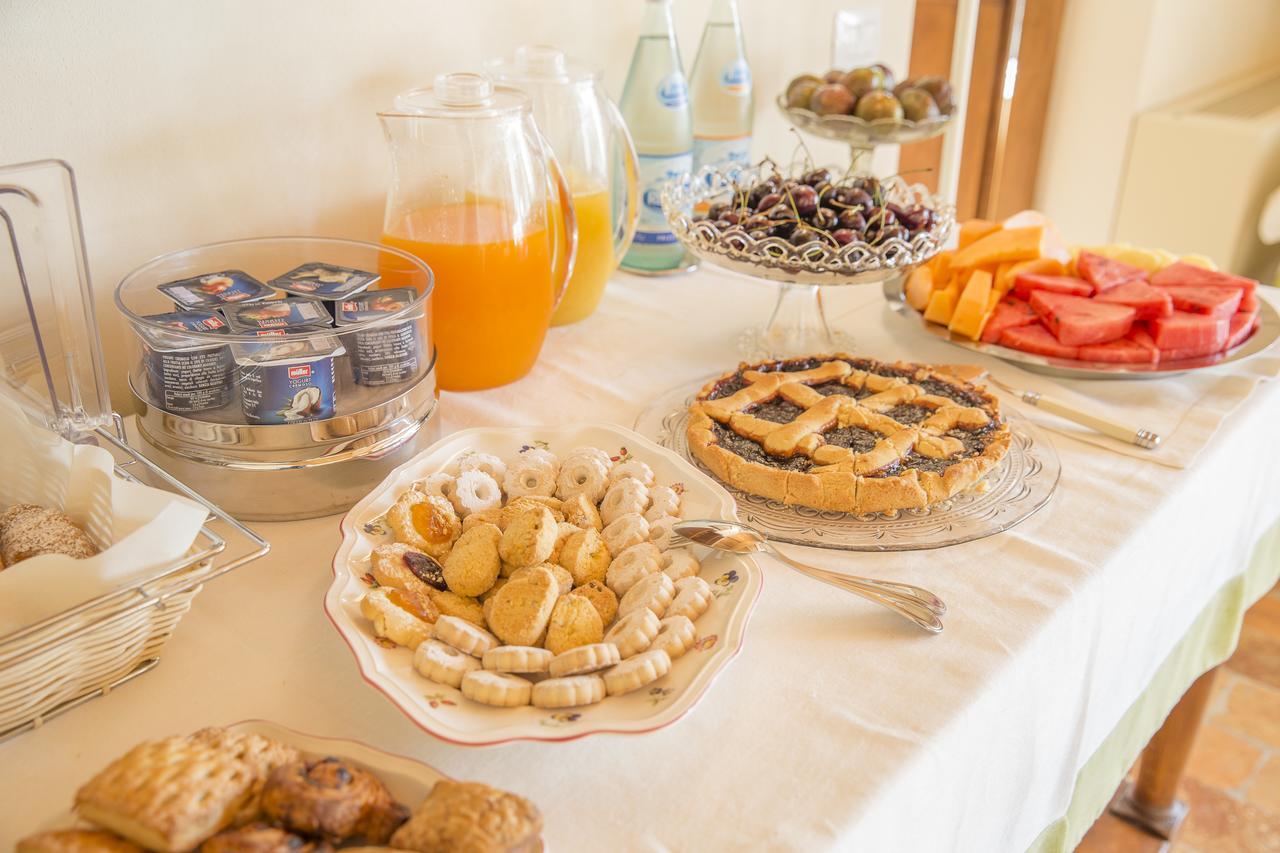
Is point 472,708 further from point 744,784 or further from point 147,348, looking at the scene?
point 147,348

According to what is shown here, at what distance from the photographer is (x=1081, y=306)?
3.36ft

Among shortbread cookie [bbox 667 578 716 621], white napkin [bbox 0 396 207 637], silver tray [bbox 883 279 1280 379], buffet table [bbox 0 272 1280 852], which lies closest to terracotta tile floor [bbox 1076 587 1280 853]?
buffet table [bbox 0 272 1280 852]

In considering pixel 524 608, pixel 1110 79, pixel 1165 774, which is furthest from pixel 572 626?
pixel 1110 79

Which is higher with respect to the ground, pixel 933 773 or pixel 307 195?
pixel 307 195

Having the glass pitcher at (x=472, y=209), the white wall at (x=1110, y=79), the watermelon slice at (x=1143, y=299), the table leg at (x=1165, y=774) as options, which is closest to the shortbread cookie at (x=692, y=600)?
the glass pitcher at (x=472, y=209)

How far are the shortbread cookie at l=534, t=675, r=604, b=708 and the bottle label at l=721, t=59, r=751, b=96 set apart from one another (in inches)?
37.2

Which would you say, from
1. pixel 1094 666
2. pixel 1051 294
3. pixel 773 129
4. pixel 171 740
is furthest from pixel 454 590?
pixel 773 129

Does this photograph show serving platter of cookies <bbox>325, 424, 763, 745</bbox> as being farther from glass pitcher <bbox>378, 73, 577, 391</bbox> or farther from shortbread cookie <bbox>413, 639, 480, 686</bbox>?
glass pitcher <bbox>378, 73, 577, 391</bbox>

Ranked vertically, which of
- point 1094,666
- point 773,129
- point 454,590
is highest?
point 773,129

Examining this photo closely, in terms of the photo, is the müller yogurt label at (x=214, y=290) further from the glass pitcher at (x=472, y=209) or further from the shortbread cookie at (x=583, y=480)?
the shortbread cookie at (x=583, y=480)

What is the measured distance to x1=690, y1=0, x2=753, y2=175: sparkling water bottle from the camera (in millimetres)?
1265

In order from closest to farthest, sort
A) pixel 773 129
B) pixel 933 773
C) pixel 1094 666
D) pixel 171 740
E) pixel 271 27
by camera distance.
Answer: pixel 171 740 < pixel 933 773 < pixel 1094 666 < pixel 271 27 < pixel 773 129

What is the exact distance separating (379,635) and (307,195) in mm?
567

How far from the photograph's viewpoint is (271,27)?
2.92 ft
